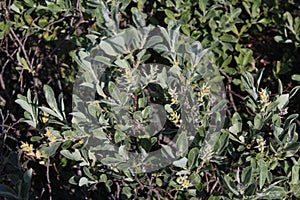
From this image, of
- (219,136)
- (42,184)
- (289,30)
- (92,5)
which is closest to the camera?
(219,136)

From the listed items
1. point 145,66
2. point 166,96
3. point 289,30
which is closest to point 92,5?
point 145,66

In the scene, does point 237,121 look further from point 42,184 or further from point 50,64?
point 50,64

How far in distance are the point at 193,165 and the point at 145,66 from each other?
0.53 metres

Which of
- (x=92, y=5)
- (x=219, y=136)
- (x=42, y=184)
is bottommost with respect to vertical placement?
(x=42, y=184)

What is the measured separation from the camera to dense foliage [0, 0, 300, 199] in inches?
64.2

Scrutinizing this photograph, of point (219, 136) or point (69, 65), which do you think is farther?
point (69, 65)

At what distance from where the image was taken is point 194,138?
1.67m

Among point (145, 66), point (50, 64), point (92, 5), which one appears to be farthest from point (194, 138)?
point (50, 64)

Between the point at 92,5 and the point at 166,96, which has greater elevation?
the point at 92,5

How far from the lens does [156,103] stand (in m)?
1.81

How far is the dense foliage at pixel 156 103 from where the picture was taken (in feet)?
5.35

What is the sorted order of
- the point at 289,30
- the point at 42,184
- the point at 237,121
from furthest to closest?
the point at 289,30 < the point at 42,184 < the point at 237,121

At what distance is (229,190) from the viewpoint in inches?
60.3

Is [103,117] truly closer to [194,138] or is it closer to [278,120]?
[194,138]
